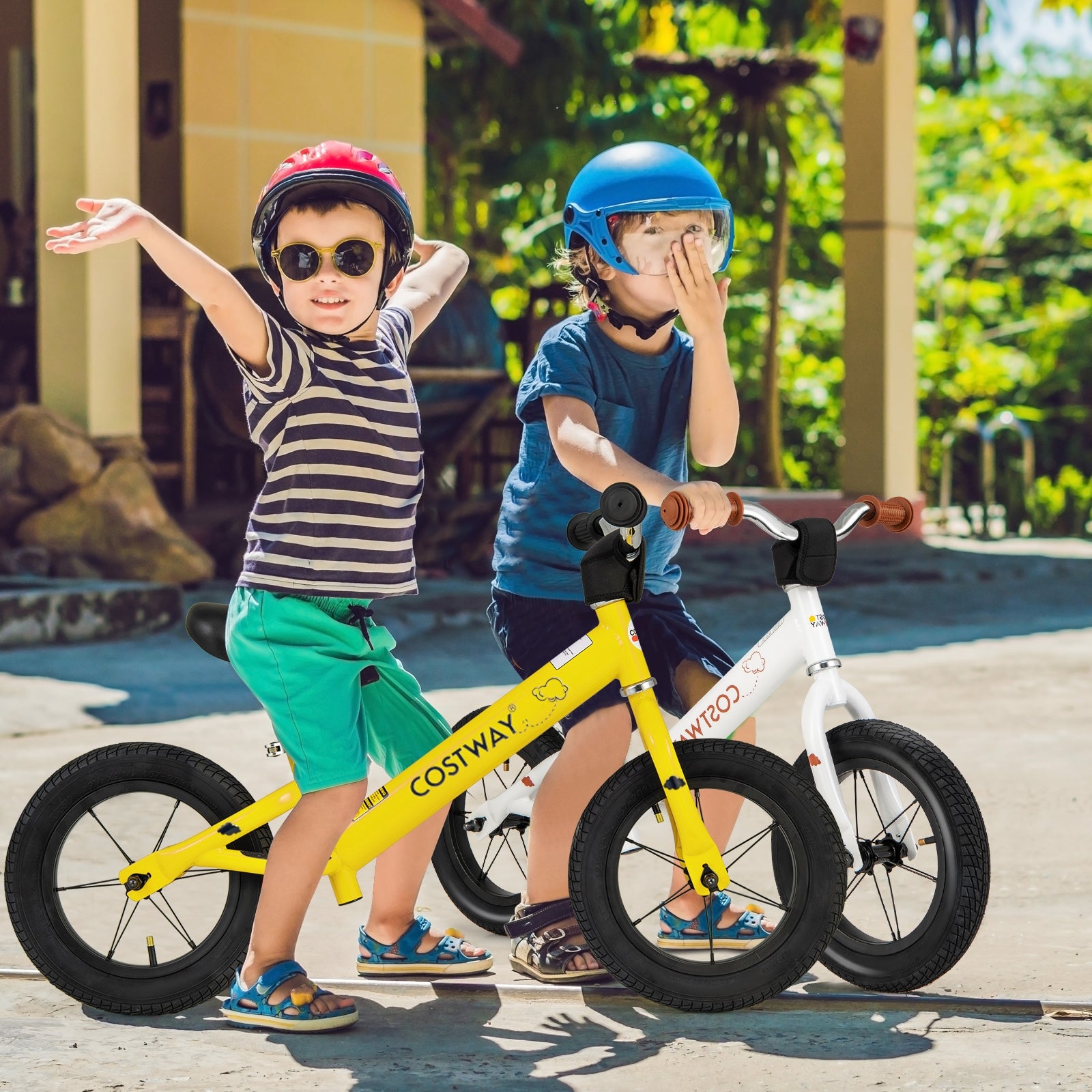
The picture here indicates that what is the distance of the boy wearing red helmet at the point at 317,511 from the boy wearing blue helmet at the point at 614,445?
1.05 feet

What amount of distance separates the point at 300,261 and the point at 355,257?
10 cm

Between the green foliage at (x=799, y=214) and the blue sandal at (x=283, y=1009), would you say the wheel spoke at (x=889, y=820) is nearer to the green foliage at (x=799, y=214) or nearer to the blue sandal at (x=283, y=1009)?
the blue sandal at (x=283, y=1009)

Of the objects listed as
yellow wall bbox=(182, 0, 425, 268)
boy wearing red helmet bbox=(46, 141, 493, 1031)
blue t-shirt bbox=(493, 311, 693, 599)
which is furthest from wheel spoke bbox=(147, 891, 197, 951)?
yellow wall bbox=(182, 0, 425, 268)

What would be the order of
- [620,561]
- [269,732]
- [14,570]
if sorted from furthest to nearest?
[14,570], [269,732], [620,561]

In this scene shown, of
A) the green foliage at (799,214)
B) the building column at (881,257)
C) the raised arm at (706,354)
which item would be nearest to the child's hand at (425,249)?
the raised arm at (706,354)

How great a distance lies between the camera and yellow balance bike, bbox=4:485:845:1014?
329 centimetres

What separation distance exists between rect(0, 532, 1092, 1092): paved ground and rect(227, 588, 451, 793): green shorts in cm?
47

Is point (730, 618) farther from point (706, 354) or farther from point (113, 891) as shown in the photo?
point (113, 891)

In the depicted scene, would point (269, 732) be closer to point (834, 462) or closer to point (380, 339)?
point (380, 339)

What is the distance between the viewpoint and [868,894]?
4.19 meters

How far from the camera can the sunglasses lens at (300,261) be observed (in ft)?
11.2


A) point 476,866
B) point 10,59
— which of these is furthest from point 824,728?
point 10,59

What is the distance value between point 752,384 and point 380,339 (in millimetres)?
18035

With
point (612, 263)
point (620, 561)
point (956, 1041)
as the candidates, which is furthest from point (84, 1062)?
point (612, 263)
